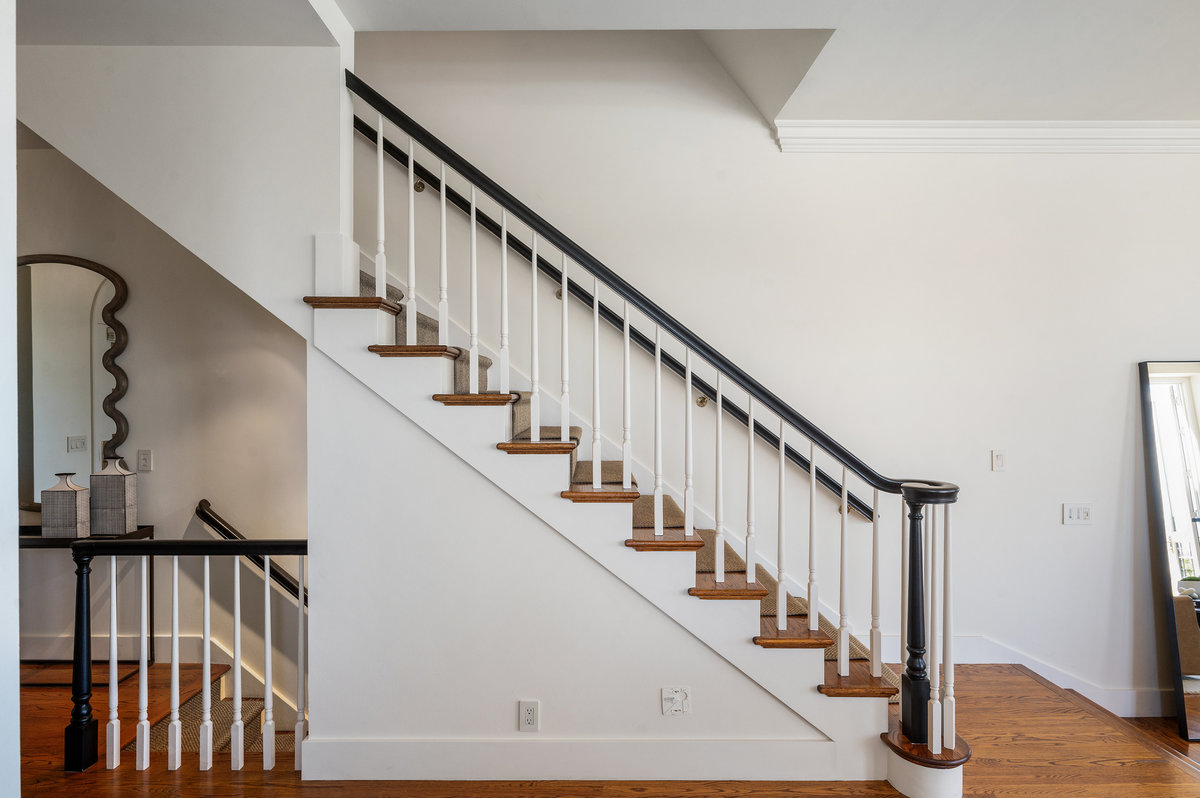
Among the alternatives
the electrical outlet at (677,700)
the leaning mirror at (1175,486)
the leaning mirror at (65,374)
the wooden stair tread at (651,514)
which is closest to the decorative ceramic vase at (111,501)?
the leaning mirror at (65,374)

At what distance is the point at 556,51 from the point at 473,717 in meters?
2.96

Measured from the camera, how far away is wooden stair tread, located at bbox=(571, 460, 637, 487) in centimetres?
239

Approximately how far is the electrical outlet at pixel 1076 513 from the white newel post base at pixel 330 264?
11.3 feet

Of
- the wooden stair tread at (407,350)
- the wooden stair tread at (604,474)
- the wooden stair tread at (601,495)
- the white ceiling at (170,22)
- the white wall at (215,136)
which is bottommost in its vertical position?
the wooden stair tread at (601,495)

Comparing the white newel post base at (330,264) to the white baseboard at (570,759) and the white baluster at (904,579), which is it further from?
the white baluster at (904,579)

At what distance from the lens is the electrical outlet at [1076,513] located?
10.3 ft

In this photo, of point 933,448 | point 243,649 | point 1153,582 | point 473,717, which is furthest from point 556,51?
point 1153,582

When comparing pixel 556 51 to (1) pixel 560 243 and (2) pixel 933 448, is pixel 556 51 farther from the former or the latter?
(2) pixel 933 448

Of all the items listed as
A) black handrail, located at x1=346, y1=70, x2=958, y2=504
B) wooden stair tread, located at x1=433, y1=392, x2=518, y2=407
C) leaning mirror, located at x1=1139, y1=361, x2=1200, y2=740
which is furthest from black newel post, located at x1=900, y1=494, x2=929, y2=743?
leaning mirror, located at x1=1139, y1=361, x2=1200, y2=740

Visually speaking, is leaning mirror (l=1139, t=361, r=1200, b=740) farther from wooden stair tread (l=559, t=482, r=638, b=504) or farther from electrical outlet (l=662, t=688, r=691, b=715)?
wooden stair tread (l=559, t=482, r=638, b=504)

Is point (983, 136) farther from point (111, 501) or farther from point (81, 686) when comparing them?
point (111, 501)

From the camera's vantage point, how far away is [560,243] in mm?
2277

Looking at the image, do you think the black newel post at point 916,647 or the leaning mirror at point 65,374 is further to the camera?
the leaning mirror at point 65,374

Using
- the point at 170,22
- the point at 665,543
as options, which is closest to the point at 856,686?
the point at 665,543
